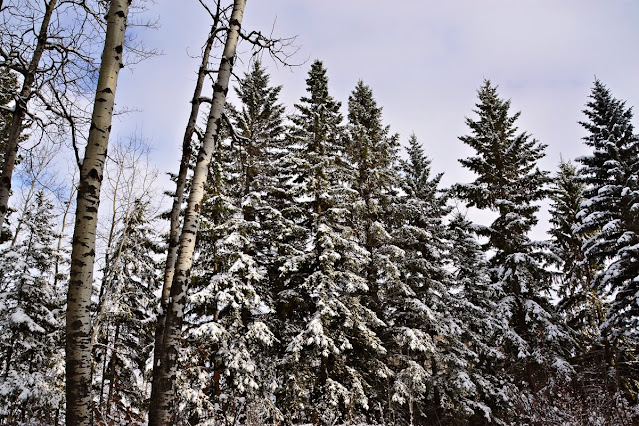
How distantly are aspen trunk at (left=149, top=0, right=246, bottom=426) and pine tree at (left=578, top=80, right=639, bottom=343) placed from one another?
562 inches

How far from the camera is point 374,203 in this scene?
50.6 ft

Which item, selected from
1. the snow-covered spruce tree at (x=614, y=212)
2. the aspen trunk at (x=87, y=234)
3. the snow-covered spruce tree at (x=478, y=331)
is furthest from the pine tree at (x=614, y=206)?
the aspen trunk at (x=87, y=234)

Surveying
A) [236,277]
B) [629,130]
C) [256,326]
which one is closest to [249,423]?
[256,326]

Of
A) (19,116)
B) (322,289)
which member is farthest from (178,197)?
(322,289)

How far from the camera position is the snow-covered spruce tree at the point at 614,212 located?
523 inches

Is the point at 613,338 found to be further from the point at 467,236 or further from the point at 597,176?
the point at 467,236

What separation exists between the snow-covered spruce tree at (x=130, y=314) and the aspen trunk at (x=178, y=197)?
24.7ft

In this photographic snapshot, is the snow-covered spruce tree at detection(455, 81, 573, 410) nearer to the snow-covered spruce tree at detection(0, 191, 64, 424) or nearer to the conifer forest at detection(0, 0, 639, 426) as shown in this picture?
the conifer forest at detection(0, 0, 639, 426)

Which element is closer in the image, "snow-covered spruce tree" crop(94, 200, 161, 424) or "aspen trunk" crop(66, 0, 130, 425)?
"aspen trunk" crop(66, 0, 130, 425)

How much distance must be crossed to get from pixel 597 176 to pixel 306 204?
11.9 m

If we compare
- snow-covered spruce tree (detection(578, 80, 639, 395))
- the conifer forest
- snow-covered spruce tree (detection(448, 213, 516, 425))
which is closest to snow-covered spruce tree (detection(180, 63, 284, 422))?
the conifer forest

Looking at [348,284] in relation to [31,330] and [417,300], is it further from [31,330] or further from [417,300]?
[31,330]

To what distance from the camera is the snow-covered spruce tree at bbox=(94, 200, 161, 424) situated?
1362cm

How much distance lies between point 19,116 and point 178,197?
3.03 m
